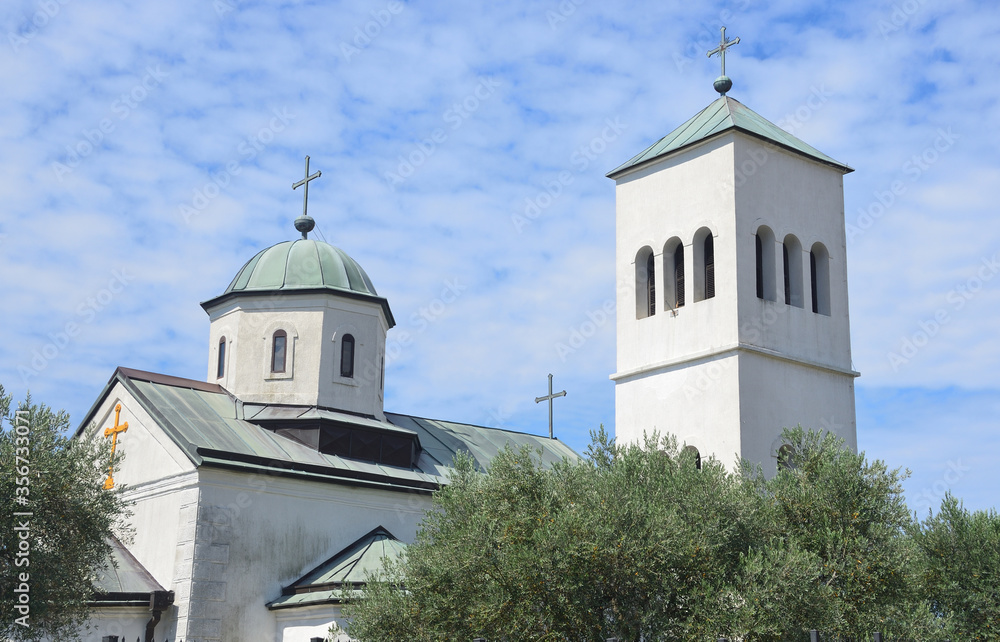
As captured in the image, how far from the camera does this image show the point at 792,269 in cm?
2705

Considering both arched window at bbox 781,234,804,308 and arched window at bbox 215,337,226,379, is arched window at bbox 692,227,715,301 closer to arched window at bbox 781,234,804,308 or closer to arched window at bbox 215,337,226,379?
arched window at bbox 781,234,804,308

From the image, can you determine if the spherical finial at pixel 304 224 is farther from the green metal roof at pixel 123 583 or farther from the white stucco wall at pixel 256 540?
the green metal roof at pixel 123 583

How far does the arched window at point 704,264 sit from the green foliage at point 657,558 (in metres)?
6.55

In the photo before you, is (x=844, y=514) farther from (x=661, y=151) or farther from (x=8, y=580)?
(x=8, y=580)

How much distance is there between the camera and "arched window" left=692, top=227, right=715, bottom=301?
26266 mm

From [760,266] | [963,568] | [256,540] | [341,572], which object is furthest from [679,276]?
[256,540]

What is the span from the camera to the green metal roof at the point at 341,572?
2492cm

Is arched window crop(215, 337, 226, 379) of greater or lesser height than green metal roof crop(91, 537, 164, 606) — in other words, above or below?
above

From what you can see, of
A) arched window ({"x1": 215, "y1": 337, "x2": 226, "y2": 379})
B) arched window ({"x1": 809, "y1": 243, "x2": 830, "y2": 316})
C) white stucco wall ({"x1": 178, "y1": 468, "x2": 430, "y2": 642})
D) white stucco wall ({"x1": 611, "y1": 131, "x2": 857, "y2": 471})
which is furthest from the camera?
arched window ({"x1": 215, "y1": 337, "x2": 226, "y2": 379})

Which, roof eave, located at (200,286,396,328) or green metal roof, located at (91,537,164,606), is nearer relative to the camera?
green metal roof, located at (91,537,164,606)

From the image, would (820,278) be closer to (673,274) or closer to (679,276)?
(679,276)

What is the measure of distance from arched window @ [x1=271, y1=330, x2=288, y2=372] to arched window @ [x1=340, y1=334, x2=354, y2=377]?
5.06ft

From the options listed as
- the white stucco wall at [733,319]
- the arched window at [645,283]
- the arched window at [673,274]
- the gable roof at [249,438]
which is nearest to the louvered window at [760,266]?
the white stucco wall at [733,319]
